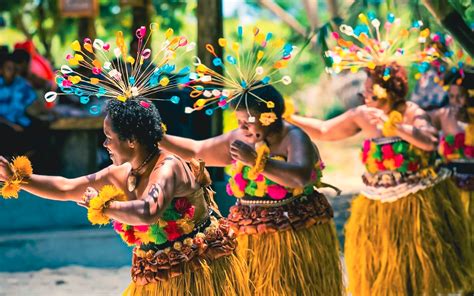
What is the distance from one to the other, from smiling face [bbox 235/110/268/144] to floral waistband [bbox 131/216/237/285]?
0.78 meters

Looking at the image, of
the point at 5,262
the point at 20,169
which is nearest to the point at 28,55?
the point at 5,262

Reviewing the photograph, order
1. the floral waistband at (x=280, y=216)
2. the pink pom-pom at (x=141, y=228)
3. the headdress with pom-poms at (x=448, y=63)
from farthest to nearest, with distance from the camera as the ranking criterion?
the headdress with pom-poms at (x=448, y=63)
the floral waistband at (x=280, y=216)
the pink pom-pom at (x=141, y=228)

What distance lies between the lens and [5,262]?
698 centimetres

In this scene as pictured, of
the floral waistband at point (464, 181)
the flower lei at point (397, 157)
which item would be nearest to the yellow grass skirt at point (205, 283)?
the flower lei at point (397, 157)

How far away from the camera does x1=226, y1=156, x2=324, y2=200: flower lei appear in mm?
4387

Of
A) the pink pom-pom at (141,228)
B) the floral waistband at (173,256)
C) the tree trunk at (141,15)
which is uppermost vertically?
the tree trunk at (141,15)

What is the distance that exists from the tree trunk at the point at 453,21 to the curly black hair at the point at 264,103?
3.11 feet

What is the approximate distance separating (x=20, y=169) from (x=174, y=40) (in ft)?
2.57

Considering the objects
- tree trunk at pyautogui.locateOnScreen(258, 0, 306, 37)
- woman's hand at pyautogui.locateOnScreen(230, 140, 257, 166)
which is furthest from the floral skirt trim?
tree trunk at pyautogui.locateOnScreen(258, 0, 306, 37)

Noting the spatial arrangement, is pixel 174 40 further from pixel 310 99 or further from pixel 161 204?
pixel 310 99

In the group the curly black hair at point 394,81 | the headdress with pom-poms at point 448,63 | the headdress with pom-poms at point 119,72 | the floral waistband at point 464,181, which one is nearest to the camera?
the headdress with pom-poms at point 119,72

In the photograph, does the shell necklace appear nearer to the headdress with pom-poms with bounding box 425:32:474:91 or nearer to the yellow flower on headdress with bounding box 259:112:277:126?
the yellow flower on headdress with bounding box 259:112:277:126

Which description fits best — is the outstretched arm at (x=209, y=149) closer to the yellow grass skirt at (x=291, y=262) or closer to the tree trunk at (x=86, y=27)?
the yellow grass skirt at (x=291, y=262)

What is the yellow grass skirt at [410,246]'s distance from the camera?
5207mm
